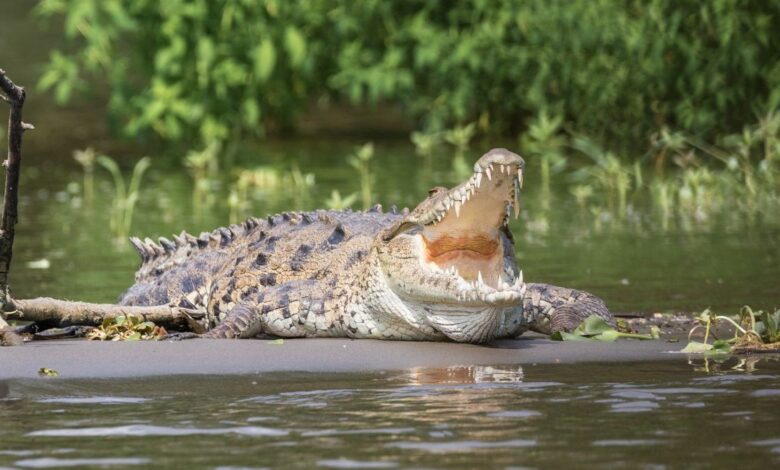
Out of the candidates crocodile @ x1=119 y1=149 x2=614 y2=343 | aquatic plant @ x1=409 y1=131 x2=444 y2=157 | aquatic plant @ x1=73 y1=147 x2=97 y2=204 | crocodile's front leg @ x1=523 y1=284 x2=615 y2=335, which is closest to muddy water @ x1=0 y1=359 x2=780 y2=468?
crocodile @ x1=119 y1=149 x2=614 y2=343

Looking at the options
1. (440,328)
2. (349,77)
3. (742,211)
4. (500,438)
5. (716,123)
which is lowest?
(500,438)

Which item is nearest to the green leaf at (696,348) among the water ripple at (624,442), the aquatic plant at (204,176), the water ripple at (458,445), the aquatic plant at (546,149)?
the water ripple at (624,442)

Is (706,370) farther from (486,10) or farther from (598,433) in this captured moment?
(486,10)

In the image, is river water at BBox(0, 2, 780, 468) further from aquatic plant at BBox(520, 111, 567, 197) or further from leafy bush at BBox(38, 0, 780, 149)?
leafy bush at BBox(38, 0, 780, 149)

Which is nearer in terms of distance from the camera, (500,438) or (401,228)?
(500,438)

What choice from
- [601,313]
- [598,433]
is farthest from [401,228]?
[598,433]

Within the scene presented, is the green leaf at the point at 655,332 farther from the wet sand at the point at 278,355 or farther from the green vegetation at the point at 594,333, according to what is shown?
the wet sand at the point at 278,355

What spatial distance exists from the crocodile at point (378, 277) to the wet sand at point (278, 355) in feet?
0.54

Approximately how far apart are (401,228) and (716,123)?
10381mm

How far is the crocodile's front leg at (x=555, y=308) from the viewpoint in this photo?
847cm

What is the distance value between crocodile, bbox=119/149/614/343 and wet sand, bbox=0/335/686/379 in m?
0.16

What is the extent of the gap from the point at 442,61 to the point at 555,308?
13.7 meters

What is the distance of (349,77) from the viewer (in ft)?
73.0

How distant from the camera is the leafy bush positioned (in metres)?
17.8
